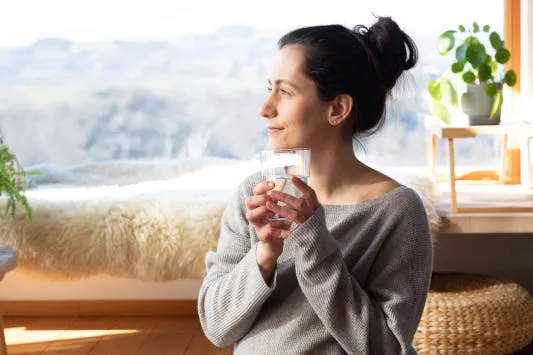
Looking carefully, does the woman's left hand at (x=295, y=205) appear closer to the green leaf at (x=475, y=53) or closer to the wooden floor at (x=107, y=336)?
the wooden floor at (x=107, y=336)

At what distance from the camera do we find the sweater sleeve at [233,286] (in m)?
1.43

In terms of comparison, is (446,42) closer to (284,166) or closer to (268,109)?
(268,109)

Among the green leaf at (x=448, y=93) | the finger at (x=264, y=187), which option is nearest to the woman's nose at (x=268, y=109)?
the finger at (x=264, y=187)

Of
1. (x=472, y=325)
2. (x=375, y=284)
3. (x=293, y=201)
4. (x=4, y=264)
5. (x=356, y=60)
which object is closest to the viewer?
(x=293, y=201)

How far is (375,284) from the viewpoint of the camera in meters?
1.42

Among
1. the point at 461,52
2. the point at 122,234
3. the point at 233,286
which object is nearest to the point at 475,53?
the point at 461,52

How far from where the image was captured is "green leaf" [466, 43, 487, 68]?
10.6 ft

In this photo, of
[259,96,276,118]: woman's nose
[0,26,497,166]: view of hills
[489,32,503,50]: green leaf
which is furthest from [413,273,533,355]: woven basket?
[259,96,276,118]: woman's nose

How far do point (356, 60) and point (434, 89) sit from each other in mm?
1953

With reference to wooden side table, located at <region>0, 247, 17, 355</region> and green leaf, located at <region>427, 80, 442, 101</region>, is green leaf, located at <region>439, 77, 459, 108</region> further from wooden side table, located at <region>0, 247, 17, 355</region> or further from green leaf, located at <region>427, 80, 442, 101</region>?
wooden side table, located at <region>0, 247, 17, 355</region>

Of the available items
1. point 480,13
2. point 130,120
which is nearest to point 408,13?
point 480,13

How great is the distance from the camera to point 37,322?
358cm

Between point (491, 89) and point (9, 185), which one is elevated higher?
point (491, 89)

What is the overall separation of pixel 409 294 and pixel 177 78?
8.70ft
